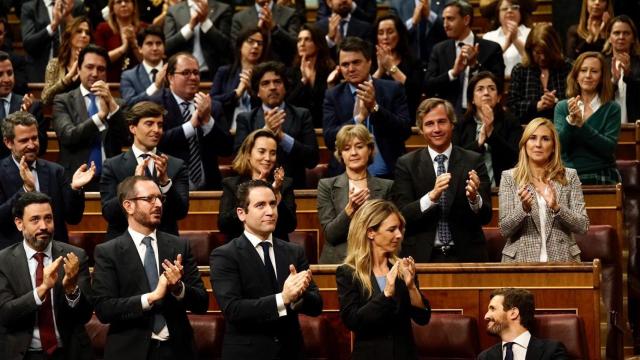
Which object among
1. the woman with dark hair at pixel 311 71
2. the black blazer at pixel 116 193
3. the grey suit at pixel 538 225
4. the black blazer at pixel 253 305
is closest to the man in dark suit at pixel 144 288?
the black blazer at pixel 253 305

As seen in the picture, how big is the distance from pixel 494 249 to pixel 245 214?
1536 millimetres

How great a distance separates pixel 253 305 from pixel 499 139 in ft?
7.15

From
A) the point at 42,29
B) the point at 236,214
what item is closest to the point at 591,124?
Result: the point at 236,214

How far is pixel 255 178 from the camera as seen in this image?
5.77 m

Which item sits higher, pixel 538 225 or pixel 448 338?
pixel 538 225

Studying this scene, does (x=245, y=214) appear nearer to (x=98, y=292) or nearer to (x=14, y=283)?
(x=98, y=292)

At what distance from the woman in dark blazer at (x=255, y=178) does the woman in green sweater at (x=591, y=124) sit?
149 centimetres

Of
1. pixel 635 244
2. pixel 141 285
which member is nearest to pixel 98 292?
pixel 141 285

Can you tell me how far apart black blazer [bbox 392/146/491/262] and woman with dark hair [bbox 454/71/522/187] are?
707 millimetres

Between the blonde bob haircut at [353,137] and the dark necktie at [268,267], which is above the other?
the blonde bob haircut at [353,137]

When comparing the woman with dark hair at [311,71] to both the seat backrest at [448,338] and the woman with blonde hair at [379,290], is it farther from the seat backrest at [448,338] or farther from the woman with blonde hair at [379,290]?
the woman with blonde hair at [379,290]

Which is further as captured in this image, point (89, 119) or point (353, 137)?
point (89, 119)

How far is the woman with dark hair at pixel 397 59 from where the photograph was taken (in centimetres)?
736

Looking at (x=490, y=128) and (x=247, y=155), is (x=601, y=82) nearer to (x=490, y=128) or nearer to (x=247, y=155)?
(x=490, y=128)
